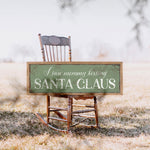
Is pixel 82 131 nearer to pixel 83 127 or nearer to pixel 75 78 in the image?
pixel 83 127

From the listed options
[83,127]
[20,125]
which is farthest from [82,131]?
[20,125]

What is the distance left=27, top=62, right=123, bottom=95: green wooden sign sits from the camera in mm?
2402

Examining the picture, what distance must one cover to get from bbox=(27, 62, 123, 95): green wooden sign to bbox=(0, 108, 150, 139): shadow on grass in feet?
2.81

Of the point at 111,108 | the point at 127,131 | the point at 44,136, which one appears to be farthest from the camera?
the point at 111,108

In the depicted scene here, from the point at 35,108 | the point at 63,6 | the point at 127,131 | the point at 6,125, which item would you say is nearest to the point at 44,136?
the point at 6,125

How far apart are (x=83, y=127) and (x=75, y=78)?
A: 115 centimetres

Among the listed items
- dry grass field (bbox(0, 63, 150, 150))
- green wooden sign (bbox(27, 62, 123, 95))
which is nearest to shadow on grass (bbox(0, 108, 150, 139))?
dry grass field (bbox(0, 63, 150, 150))

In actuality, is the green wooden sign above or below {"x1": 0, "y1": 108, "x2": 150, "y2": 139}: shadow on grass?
above

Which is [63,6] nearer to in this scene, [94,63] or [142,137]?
[94,63]

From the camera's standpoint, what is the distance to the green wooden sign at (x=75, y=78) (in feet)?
7.88

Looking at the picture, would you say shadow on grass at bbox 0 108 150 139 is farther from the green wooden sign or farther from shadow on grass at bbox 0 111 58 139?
the green wooden sign

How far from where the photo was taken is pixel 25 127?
3342mm

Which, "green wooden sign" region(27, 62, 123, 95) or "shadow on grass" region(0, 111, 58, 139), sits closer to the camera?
"green wooden sign" region(27, 62, 123, 95)

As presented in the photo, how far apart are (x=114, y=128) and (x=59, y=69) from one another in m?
1.41
